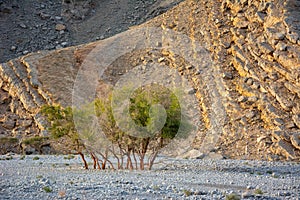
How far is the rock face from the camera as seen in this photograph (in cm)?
3061

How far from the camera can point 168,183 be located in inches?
706

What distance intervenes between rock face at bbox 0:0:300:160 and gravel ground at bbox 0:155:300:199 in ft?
14.7

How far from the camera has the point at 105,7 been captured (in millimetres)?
59281

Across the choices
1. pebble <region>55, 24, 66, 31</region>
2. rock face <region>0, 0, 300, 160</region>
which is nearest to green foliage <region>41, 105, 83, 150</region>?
rock face <region>0, 0, 300, 160</region>

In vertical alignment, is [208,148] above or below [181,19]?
below

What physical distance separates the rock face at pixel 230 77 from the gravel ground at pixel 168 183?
14.7 feet

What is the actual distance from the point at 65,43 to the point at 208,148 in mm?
25820

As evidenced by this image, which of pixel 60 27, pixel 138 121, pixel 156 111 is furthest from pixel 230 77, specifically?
pixel 60 27

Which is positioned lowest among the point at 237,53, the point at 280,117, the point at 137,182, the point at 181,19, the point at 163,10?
the point at 137,182

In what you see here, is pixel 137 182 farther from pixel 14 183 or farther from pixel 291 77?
pixel 291 77

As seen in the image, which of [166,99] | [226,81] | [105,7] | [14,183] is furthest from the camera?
[105,7]

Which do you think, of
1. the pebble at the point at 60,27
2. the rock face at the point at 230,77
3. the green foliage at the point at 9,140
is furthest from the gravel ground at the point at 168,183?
the pebble at the point at 60,27

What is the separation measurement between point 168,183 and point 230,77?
18.2 m

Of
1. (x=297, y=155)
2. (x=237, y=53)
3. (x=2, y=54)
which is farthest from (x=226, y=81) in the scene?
(x=2, y=54)
